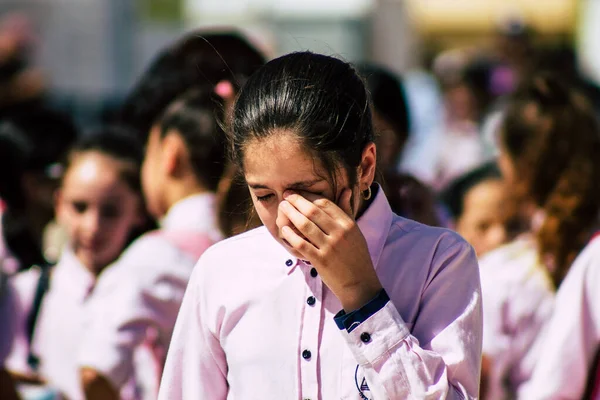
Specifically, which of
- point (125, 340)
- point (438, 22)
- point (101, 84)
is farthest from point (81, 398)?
point (438, 22)

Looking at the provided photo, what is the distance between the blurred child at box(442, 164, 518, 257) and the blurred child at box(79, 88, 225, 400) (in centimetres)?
122

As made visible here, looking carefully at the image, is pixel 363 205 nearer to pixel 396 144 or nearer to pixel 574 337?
pixel 574 337

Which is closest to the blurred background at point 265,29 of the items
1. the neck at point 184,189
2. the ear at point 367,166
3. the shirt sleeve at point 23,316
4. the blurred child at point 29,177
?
A: the blurred child at point 29,177

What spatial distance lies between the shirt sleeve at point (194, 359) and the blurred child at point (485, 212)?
1883 mm

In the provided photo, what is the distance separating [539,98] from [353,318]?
Answer: 75.5 inches

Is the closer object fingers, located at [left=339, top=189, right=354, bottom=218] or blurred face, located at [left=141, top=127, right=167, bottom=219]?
fingers, located at [left=339, top=189, right=354, bottom=218]

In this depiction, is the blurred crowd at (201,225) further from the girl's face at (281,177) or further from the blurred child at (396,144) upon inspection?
the girl's face at (281,177)

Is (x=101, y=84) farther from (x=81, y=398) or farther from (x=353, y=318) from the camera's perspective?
(x=353, y=318)

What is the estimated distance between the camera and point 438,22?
18906 millimetres

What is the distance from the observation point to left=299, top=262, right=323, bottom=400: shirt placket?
201cm

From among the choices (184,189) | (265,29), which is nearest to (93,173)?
(184,189)

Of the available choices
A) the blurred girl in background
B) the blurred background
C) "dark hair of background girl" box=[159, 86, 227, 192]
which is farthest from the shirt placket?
the blurred background

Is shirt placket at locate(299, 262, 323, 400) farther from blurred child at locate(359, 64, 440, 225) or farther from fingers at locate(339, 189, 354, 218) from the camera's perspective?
blurred child at locate(359, 64, 440, 225)

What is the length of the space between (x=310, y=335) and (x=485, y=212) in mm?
2256
